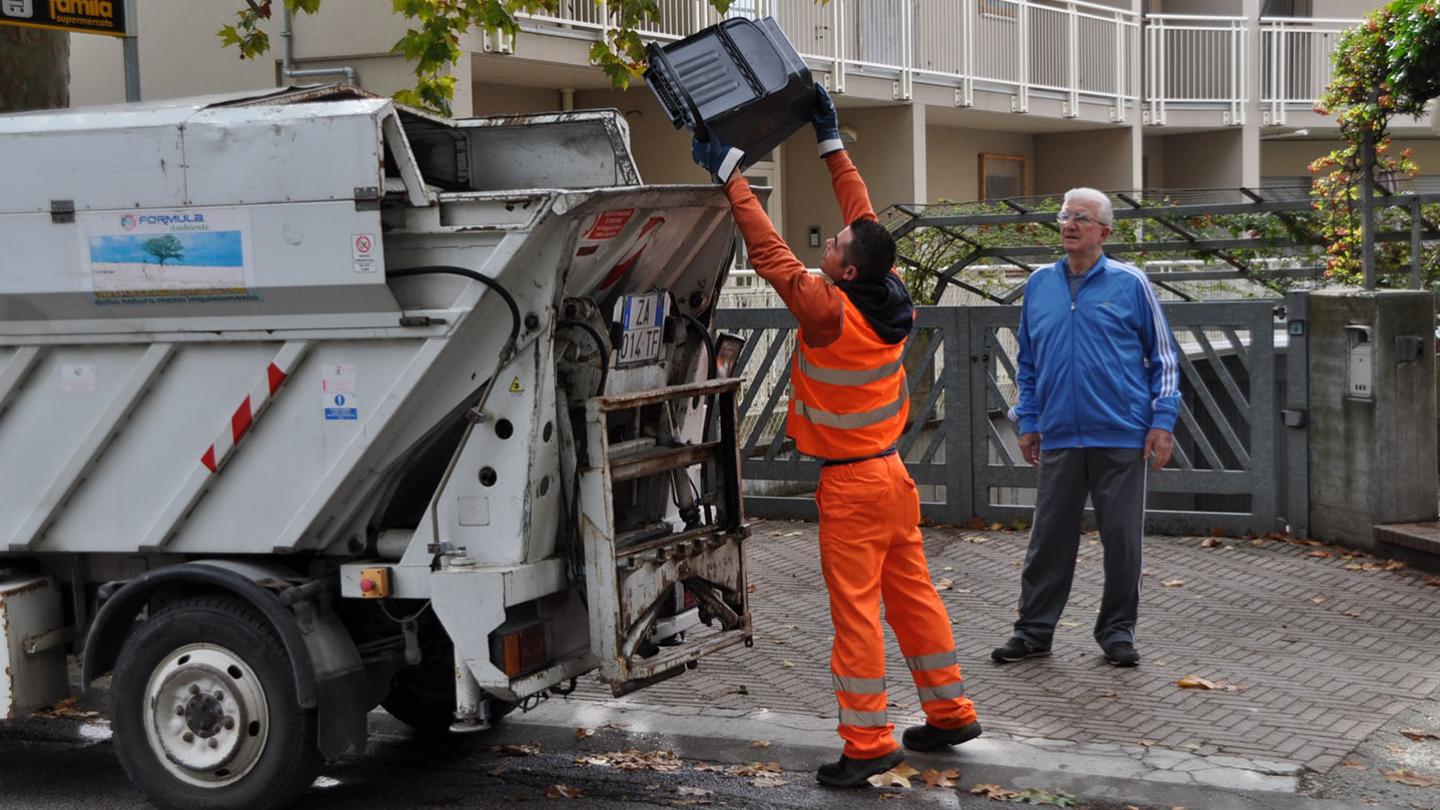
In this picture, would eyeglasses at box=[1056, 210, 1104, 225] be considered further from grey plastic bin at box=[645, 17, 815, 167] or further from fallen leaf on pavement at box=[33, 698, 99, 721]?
fallen leaf on pavement at box=[33, 698, 99, 721]

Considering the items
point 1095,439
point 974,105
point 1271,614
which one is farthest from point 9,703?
point 974,105

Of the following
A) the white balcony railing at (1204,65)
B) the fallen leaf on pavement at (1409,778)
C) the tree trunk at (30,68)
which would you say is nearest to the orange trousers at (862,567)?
the fallen leaf on pavement at (1409,778)

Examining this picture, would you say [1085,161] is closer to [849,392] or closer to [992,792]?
[849,392]

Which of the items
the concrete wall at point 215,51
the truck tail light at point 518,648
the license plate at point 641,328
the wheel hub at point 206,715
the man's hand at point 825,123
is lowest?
the wheel hub at point 206,715

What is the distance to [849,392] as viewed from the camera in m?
5.90

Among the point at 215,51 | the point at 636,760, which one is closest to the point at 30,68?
the point at 636,760

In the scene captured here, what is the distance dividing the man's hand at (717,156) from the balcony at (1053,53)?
1026cm

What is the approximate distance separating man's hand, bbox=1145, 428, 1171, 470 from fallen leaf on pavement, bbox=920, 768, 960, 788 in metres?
1.79

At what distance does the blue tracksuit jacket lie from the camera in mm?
7270

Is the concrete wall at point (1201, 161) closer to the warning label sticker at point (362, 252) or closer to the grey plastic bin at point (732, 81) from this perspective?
the grey plastic bin at point (732, 81)

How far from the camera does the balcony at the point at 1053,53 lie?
1977cm

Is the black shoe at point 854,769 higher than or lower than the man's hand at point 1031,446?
lower

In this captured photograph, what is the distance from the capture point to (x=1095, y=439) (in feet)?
24.1

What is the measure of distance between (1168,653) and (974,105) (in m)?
16.0
